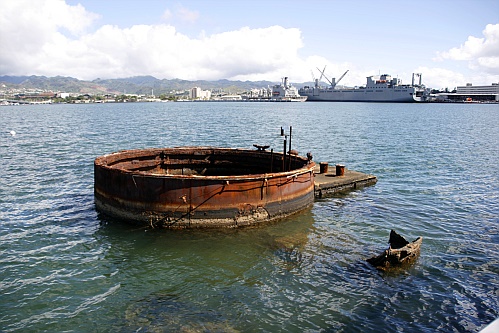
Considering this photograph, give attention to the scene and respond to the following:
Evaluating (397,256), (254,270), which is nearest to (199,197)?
(254,270)

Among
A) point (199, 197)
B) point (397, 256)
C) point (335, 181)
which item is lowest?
point (397, 256)

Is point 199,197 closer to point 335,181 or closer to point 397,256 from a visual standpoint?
point 397,256

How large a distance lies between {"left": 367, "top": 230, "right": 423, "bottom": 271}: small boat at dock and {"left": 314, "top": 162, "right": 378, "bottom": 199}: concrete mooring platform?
27.1ft

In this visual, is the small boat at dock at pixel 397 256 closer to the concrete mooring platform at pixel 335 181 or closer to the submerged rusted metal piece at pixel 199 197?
the submerged rusted metal piece at pixel 199 197

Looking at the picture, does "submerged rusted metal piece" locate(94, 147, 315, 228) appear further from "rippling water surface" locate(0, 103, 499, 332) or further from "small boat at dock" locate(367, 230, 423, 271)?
"small boat at dock" locate(367, 230, 423, 271)

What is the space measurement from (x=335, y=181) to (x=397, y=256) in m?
10.3

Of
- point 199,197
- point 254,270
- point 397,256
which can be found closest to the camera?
point 254,270

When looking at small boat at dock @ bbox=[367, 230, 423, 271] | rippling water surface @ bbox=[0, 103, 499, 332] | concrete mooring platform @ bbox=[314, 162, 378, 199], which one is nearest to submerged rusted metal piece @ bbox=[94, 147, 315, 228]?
rippling water surface @ bbox=[0, 103, 499, 332]

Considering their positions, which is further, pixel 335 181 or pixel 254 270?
pixel 335 181

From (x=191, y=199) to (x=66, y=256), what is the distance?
5033 millimetres

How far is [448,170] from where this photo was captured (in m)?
32.5

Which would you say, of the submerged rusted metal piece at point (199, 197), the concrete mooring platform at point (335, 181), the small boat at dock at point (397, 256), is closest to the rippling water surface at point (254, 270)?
the small boat at dock at point (397, 256)

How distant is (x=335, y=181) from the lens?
76.5 ft

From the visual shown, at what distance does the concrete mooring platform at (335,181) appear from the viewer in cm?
2252
